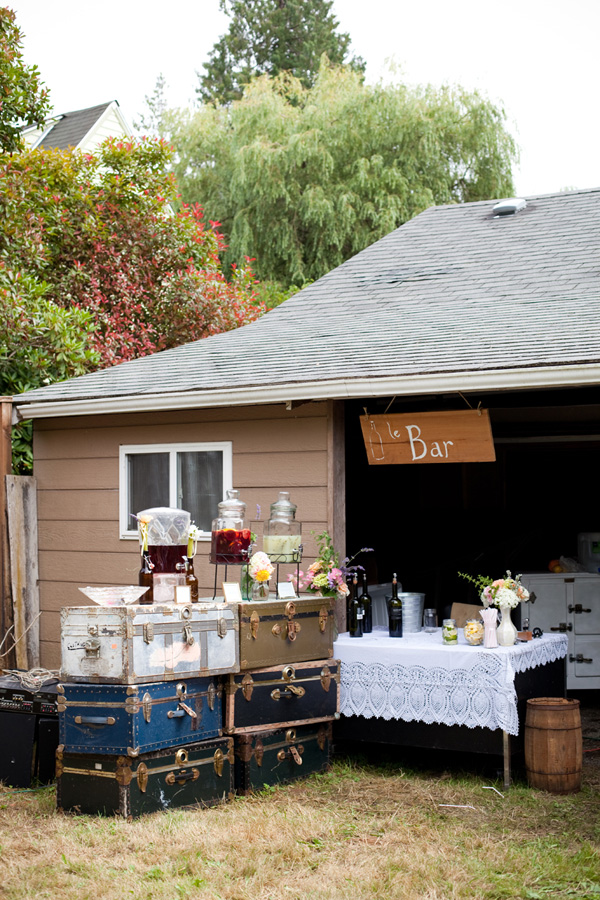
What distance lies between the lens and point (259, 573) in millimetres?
6410

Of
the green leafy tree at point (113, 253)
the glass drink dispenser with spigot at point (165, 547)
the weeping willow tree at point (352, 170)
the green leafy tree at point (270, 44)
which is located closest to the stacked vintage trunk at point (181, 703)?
the glass drink dispenser with spigot at point (165, 547)

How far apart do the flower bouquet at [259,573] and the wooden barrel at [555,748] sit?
74.3 inches

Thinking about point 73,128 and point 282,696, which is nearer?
point 282,696

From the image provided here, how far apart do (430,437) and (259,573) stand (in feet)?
5.13

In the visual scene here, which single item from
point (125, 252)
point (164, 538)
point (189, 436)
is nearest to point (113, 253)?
point (125, 252)

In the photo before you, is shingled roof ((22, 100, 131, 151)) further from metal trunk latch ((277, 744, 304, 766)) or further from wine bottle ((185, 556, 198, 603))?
metal trunk latch ((277, 744, 304, 766))

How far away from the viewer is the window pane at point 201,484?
7.69 meters

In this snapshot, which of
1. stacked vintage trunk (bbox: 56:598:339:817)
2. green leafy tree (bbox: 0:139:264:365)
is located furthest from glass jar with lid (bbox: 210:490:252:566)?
green leafy tree (bbox: 0:139:264:365)

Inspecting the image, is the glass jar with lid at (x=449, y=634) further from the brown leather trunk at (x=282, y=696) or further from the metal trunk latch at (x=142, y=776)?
the metal trunk latch at (x=142, y=776)

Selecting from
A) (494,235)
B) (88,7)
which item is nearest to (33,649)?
(494,235)

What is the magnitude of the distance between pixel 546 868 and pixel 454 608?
99.9 inches

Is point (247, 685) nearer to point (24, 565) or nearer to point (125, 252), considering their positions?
point (24, 565)

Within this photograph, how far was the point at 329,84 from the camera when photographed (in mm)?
21922

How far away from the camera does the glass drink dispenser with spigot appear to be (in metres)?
6.20
